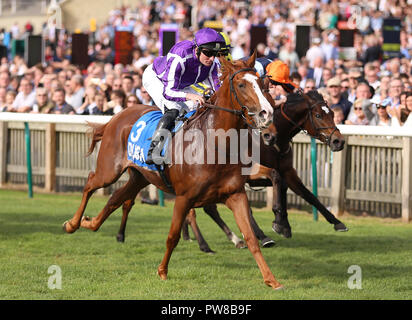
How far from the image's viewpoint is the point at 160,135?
6.92 metres

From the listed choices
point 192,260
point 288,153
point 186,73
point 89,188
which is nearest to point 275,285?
point 192,260

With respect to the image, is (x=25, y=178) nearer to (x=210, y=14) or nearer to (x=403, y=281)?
(x=403, y=281)

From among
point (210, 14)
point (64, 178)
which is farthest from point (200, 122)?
point (210, 14)

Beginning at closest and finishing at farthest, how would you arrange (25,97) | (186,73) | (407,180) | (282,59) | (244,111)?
(244,111)
(186,73)
(407,180)
(25,97)
(282,59)

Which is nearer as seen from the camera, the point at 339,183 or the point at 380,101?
the point at 339,183

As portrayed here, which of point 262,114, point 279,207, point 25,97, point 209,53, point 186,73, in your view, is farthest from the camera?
point 25,97

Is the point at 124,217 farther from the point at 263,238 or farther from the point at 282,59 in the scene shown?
the point at 282,59

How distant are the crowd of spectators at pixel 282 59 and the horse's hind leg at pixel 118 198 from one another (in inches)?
133

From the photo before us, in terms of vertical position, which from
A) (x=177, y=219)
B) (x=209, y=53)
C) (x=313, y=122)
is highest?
(x=209, y=53)

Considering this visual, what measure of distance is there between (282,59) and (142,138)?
8.95 metres

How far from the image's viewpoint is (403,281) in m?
6.79

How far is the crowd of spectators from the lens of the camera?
10.9 metres

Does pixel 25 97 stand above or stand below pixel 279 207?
above

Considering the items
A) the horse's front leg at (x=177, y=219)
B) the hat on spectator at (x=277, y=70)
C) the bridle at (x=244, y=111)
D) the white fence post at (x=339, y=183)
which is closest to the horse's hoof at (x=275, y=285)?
the horse's front leg at (x=177, y=219)
